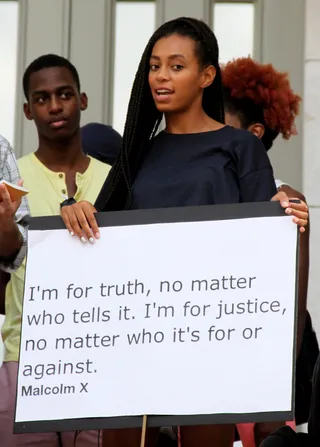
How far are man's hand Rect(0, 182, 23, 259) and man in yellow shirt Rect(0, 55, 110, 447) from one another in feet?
1.38

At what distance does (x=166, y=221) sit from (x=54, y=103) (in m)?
1.46

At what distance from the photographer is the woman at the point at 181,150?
4355 mm

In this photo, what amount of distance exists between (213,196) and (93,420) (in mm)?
817

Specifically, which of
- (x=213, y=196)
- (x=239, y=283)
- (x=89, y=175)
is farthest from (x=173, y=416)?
(x=89, y=175)

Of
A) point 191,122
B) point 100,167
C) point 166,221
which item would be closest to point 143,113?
point 191,122

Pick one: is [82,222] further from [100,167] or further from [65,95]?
[65,95]

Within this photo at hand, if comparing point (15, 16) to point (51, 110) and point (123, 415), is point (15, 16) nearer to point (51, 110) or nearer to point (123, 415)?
point (51, 110)

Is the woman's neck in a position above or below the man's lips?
below

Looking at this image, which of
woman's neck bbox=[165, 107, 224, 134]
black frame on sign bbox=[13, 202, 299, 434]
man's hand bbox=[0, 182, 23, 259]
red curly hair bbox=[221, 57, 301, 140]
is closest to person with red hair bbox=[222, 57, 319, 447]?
red curly hair bbox=[221, 57, 301, 140]

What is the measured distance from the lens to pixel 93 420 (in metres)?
4.09

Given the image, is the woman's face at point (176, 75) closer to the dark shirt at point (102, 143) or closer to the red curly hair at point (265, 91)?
the red curly hair at point (265, 91)

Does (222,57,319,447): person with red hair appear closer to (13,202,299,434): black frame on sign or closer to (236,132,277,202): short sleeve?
(236,132,277,202): short sleeve

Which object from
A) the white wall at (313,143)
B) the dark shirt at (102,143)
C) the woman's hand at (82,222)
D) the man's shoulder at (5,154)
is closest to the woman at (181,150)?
the woman's hand at (82,222)

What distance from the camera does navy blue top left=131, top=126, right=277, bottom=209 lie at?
14.3 feet
